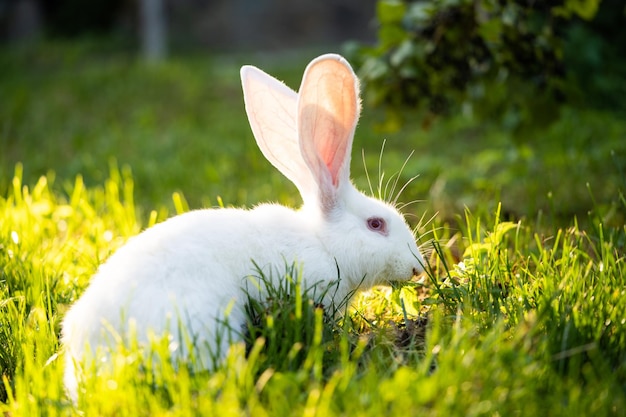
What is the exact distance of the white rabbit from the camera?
7.50ft

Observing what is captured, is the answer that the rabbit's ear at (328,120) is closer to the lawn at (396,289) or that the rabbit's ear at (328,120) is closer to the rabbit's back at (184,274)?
the rabbit's back at (184,274)

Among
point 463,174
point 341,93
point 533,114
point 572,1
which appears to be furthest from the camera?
point 463,174

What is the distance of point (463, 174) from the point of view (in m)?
5.15

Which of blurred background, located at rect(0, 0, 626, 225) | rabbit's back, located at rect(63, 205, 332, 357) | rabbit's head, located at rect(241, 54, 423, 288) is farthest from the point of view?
blurred background, located at rect(0, 0, 626, 225)

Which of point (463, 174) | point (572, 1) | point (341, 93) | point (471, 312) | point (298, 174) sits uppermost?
point (572, 1)

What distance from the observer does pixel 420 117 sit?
7.48 meters

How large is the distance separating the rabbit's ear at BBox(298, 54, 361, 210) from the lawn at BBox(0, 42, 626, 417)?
44 cm

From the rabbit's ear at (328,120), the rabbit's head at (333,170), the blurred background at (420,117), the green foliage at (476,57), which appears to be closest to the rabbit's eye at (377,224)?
the rabbit's head at (333,170)

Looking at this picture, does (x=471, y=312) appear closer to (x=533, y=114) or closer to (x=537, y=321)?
(x=537, y=321)

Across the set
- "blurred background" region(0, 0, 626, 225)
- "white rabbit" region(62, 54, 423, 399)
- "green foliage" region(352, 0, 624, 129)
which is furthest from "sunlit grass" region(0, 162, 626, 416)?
"green foliage" region(352, 0, 624, 129)

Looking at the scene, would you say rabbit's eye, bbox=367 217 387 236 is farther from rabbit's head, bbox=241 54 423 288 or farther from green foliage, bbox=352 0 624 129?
green foliage, bbox=352 0 624 129

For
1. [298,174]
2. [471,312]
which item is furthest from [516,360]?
[298,174]

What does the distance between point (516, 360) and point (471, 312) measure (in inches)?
17.1

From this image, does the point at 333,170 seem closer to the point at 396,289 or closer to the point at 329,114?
the point at 329,114
